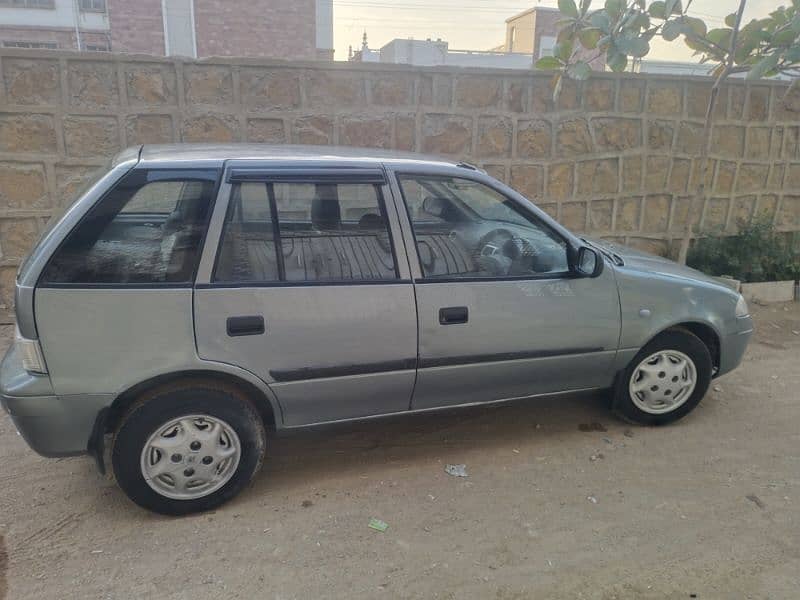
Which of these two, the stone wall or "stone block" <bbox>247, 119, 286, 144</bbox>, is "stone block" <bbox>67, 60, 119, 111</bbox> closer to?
the stone wall

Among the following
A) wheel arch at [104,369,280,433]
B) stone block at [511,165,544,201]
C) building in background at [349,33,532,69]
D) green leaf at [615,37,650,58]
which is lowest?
wheel arch at [104,369,280,433]

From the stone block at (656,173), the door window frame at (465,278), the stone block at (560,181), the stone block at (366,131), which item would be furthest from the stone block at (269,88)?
the stone block at (656,173)

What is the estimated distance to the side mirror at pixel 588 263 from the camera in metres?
3.45

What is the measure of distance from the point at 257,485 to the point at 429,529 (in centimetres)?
101

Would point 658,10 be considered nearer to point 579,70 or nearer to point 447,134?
point 579,70

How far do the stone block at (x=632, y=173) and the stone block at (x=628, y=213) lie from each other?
0.13 m

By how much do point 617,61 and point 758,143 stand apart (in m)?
2.66

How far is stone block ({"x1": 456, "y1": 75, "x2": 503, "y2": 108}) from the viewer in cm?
627

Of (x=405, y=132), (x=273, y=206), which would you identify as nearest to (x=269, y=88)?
(x=405, y=132)

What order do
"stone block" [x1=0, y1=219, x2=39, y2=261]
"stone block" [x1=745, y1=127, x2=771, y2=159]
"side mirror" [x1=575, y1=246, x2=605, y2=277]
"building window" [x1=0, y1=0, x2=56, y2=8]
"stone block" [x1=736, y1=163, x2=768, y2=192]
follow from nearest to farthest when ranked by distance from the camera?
"side mirror" [x1=575, y1=246, x2=605, y2=277]
"stone block" [x1=0, y1=219, x2=39, y2=261]
"stone block" [x1=745, y1=127, x2=771, y2=159]
"stone block" [x1=736, y1=163, x2=768, y2=192]
"building window" [x1=0, y1=0, x2=56, y2=8]

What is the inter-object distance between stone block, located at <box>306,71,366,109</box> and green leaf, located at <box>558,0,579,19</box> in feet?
7.23

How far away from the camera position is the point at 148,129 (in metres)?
5.57

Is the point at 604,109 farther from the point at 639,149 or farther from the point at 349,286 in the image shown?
the point at 349,286

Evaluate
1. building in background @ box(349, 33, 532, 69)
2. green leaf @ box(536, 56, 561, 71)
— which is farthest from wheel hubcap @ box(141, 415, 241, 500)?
building in background @ box(349, 33, 532, 69)
